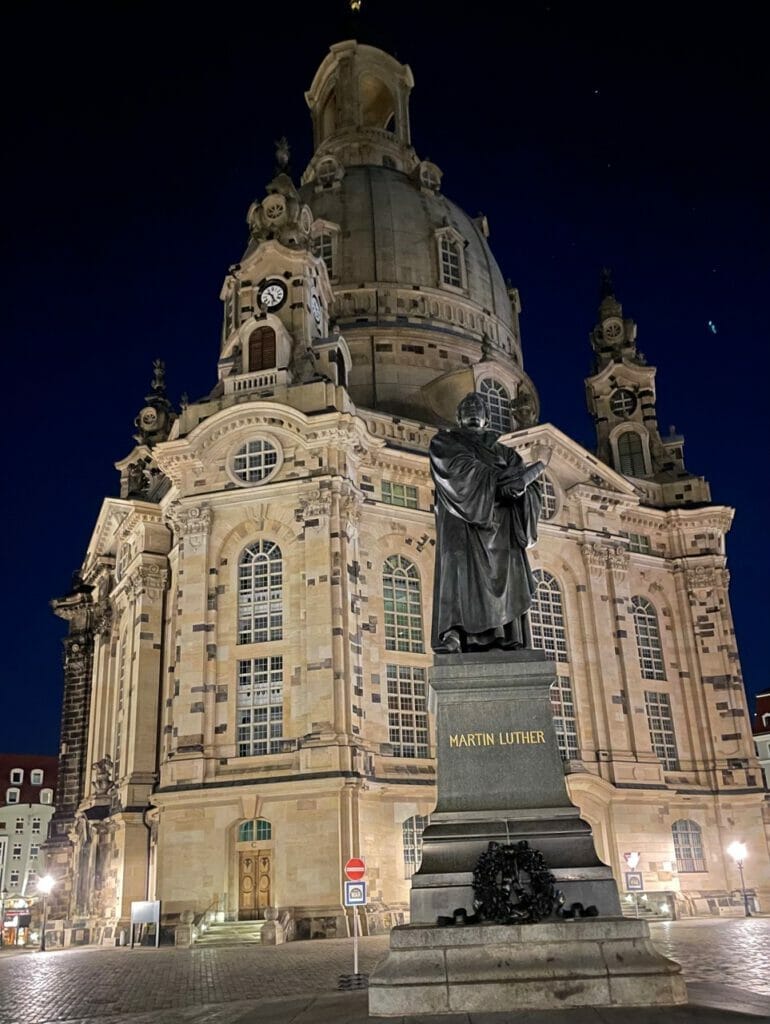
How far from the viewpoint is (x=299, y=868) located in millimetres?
34375

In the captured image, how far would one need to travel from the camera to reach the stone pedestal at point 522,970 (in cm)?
965

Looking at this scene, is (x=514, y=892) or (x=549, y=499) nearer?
(x=514, y=892)

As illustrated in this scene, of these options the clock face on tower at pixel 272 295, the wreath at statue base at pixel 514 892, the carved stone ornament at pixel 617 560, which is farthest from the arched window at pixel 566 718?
the wreath at statue base at pixel 514 892

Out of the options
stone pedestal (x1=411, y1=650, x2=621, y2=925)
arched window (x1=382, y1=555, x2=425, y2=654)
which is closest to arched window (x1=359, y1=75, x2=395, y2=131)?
arched window (x1=382, y1=555, x2=425, y2=654)

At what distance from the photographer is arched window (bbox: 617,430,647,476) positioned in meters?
54.1

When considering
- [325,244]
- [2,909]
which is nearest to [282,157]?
[325,244]

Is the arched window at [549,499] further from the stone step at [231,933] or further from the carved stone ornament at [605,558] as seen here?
the stone step at [231,933]

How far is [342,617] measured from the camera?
37.6 m

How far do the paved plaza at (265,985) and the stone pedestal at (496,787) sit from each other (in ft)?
5.00

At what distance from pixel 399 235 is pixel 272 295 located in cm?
1374

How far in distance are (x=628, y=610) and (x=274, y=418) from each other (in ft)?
62.5

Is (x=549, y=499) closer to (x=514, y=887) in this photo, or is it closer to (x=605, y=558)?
(x=605, y=558)

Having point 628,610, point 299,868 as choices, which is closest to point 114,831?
point 299,868

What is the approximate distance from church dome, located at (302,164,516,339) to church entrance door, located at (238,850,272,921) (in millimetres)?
31578
